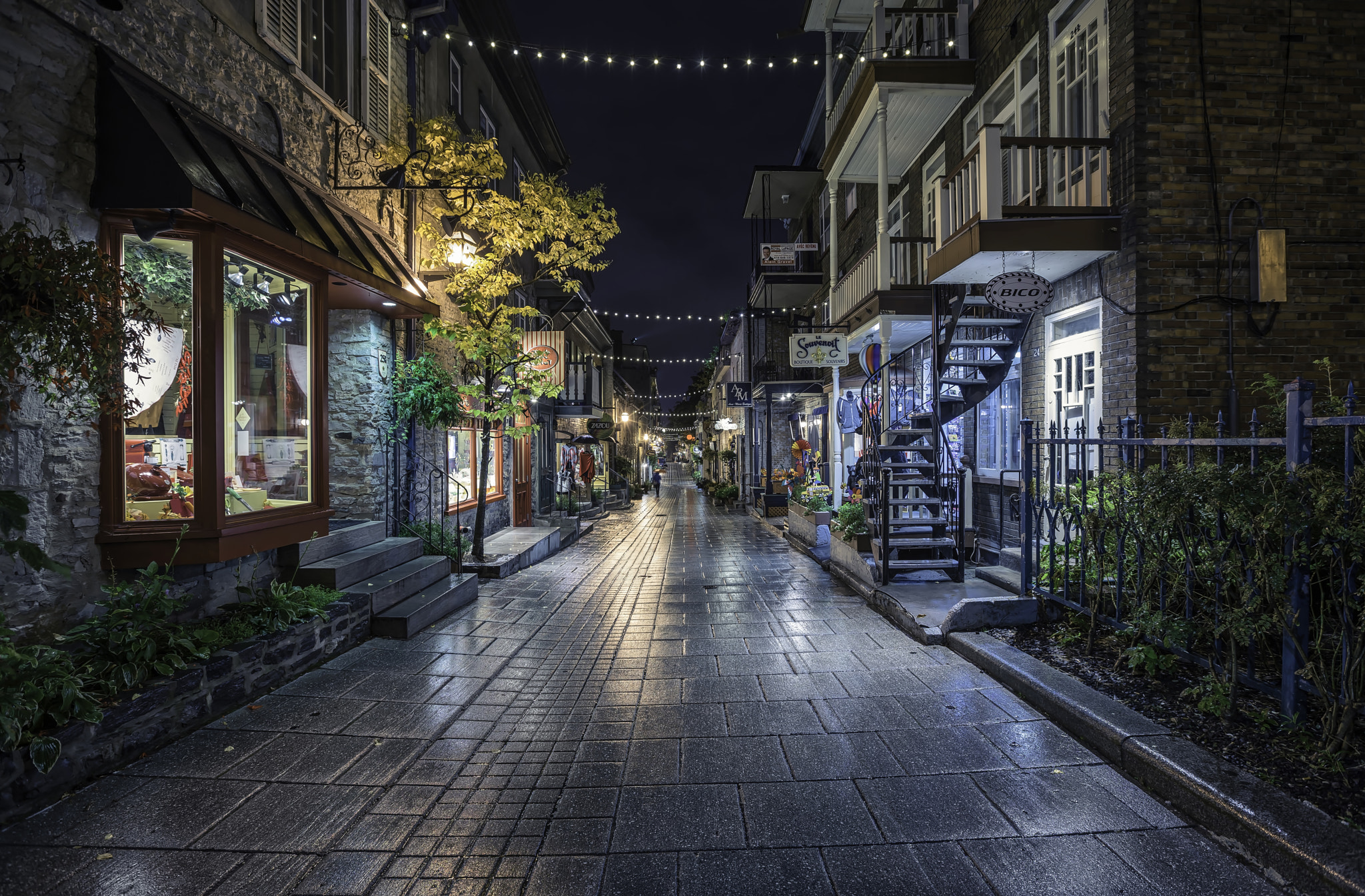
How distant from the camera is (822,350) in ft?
39.8

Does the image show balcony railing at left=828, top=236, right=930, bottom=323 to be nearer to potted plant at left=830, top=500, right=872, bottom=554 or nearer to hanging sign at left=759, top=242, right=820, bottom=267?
potted plant at left=830, top=500, right=872, bottom=554

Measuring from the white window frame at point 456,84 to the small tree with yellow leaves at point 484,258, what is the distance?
2.50 m

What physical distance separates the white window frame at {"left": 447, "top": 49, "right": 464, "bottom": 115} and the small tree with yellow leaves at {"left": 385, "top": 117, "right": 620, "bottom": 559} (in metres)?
2.50

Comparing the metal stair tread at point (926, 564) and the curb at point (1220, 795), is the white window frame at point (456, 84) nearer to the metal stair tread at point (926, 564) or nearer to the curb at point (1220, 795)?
the metal stair tread at point (926, 564)

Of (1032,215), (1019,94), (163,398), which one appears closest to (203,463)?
(163,398)

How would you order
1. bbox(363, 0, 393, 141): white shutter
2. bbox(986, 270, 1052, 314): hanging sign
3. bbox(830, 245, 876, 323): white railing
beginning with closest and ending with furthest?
bbox(986, 270, 1052, 314): hanging sign < bbox(363, 0, 393, 141): white shutter < bbox(830, 245, 876, 323): white railing

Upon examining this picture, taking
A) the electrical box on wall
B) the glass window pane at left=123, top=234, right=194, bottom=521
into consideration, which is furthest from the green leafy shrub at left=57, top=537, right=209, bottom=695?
the electrical box on wall

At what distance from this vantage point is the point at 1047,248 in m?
6.62

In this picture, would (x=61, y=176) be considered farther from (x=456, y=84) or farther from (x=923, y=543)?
(x=456, y=84)

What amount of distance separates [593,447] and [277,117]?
17885mm

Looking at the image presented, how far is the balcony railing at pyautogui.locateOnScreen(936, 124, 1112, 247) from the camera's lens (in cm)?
679

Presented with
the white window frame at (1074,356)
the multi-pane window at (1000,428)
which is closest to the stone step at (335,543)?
the white window frame at (1074,356)

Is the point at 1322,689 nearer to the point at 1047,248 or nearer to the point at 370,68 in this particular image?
the point at 1047,248

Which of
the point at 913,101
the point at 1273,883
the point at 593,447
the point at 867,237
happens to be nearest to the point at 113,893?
the point at 1273,883
